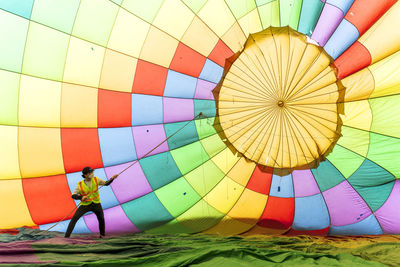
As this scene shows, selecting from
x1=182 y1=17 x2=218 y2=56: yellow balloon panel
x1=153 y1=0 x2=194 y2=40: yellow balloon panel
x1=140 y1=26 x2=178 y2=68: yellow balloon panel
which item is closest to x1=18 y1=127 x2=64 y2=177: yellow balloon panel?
x1=140 y1=26 x2=178 y2=68: yellow balloon panel

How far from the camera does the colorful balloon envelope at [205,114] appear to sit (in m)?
3.97

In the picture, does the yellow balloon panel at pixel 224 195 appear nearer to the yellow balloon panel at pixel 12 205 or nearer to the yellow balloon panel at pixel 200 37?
the yellow balloon panel at pixel 200 37

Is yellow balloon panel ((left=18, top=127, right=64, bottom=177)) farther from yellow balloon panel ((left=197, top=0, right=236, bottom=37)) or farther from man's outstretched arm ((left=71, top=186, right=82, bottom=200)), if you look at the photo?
yellow balloon panel ((left=197, top=0, right=236, bottom=37))

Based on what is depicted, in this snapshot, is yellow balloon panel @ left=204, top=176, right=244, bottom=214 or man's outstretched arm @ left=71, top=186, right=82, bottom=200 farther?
yellow balloon panel @ left=204, top=176, right=244, bottom=214

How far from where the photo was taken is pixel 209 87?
425 centimetres

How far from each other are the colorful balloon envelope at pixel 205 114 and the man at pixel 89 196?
11.5 inches

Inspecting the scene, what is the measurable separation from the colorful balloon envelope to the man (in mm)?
292

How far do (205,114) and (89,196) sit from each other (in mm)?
1518

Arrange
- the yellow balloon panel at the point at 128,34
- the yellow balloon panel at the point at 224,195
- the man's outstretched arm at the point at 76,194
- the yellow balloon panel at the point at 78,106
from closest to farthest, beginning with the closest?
the man's outstretched arm at the point at 76,194 → the yellow balloon panel at the point at 128,34 → the yellow balloon panel at the point at 78,106 → the yellow balloon panel at the point at 224,195

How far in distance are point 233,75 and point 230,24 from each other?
0.54 metres

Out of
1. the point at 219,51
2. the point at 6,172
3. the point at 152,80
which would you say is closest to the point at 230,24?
the point at 219,51

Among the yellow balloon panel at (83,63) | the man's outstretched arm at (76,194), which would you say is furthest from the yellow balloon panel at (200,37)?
the man's outstretched arm at (76,194)

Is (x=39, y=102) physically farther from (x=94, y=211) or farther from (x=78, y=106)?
(x=94, y=211)

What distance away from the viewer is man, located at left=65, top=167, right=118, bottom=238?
398cm
